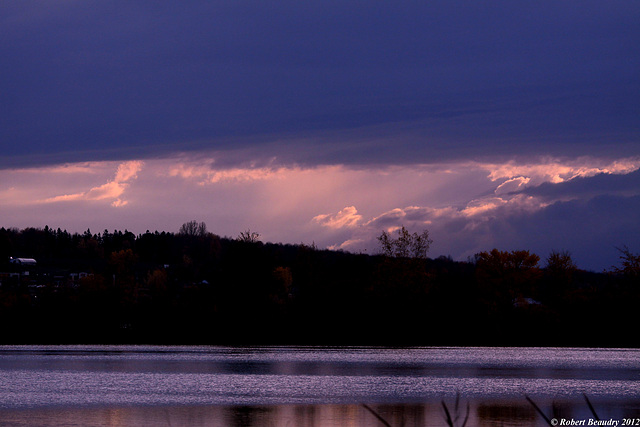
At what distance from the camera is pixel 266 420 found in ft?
88.7

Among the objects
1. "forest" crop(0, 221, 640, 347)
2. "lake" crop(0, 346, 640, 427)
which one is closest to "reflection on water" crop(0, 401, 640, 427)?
"lake" crop(0, 346, 640, 427)

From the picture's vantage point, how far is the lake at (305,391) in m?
27.8

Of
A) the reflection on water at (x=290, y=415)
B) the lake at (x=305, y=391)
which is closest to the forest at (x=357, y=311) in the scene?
the lake at (x=305, y=391)

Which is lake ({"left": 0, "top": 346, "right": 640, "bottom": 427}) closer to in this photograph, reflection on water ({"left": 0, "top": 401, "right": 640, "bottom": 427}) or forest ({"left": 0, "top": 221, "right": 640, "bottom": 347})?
reflection on water ({"left": 0, "top": 401, "right": 640, "bottom": 427})

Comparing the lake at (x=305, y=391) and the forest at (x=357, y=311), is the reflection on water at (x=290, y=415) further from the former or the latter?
the forest at (x=357, y=311)

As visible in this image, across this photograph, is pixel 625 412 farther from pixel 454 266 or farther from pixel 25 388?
pixel 454 266

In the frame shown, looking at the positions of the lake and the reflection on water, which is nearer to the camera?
the reflection on water

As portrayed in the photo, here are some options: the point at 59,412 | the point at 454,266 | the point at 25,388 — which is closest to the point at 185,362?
the point at 25,388

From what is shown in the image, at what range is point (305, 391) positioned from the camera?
1464 inches

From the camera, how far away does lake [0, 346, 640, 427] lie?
27.8 metres

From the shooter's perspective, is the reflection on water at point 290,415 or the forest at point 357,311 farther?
the forest at point 357,311

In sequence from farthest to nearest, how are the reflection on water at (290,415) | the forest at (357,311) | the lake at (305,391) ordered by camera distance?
the forest at (357,311), the lake at (305,391), the reflection on water at (290,415)

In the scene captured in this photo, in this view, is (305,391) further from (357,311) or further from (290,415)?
(357,311)

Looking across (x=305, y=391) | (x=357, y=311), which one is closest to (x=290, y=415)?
(x=305, y=391)
